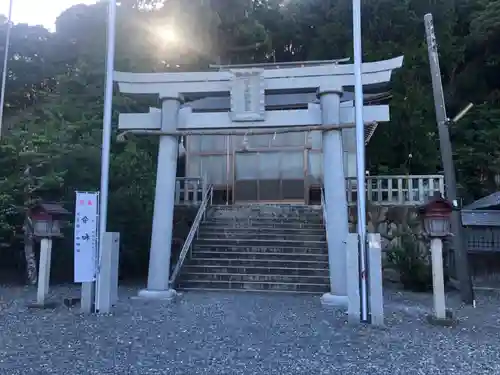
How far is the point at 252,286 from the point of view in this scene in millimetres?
11398

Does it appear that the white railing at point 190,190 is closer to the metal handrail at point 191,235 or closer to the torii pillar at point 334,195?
the metal handrail at point 191,235

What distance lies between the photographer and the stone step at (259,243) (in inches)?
493

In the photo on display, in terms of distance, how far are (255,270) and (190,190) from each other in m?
4.36

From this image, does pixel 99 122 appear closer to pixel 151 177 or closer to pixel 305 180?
pixel 151 177

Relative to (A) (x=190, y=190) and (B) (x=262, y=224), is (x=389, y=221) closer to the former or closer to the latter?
(B) (x=262, y=224)

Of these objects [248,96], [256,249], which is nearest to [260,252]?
[256,249]

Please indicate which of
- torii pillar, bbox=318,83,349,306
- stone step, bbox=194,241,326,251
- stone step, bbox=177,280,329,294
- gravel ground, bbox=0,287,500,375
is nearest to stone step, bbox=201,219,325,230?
stone step, bbox=194,241,326,251

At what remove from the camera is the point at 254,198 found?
16.8m

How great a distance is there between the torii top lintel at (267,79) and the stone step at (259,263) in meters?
4.23

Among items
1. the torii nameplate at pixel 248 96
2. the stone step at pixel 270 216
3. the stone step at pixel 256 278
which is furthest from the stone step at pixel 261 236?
the torii nameplate at pixel 248 96

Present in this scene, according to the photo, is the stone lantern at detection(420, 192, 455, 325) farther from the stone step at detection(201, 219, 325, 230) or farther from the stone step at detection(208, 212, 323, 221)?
the stone step at detection(208, 212, 323, 221)

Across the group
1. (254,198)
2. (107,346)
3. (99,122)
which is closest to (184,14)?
(99,122)

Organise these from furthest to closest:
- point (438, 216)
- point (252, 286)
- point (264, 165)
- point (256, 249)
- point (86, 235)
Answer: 1. point (264, 165)
2. point (256, 249)
3. point (252, 286)
4. point (86, 235)
5. point (438, 216)

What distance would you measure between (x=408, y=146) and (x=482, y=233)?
5629mm
